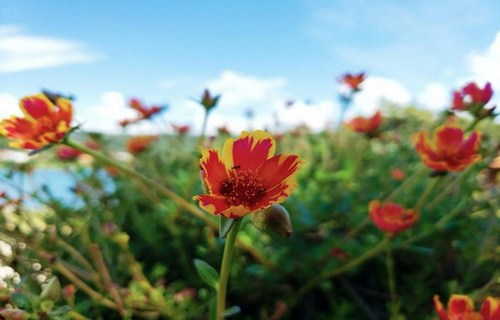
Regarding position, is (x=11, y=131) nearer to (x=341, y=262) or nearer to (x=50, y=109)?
(x=50, y=109)

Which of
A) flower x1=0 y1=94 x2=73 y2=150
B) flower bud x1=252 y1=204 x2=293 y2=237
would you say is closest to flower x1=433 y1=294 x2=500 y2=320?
flower bud x1=252 y1=204 x2=293 y2=237

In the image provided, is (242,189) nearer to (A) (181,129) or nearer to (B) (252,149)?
(B) (252,149)

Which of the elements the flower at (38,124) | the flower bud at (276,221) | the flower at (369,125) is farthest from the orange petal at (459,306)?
the flower at (369,125)

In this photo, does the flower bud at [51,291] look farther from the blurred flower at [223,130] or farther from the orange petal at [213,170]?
the blurred flower at [223,130]

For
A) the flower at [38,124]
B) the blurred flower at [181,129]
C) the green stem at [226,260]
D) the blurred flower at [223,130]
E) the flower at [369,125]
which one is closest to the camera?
the green stem at [226,260]

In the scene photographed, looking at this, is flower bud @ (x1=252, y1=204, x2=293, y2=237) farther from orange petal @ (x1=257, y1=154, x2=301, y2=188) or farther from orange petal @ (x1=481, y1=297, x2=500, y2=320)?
orange petal @ (x1=481, y1=297, x2=500, y2=320)

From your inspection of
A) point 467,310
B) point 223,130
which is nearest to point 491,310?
point 467,310

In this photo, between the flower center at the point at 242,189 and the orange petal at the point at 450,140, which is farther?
the orange petal at the point at 450,140
